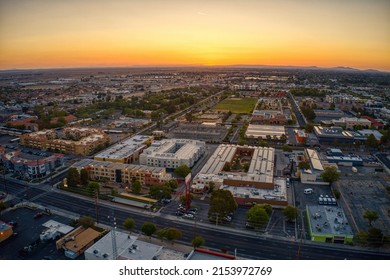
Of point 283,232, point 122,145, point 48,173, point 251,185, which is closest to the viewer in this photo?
point 283,232

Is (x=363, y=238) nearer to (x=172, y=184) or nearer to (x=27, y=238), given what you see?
(x=172, y=184)

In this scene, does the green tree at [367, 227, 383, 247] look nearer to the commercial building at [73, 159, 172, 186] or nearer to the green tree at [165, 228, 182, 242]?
the green tree at [165, 228, 182, 242]

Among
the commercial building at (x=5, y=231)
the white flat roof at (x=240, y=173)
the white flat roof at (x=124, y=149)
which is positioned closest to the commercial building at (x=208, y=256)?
the commercial building at (x=5, y=231)

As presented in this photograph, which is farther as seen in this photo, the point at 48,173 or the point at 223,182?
the point at 48,173

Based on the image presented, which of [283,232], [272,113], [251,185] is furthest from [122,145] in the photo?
[272,113]

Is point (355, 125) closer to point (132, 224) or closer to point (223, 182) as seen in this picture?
point (223, 182)

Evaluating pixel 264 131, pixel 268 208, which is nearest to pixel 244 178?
pixel 268 208

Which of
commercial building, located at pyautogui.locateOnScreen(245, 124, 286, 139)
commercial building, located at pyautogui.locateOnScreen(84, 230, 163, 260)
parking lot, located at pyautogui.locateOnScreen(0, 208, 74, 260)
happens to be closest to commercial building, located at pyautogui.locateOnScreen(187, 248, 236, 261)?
commercial building, located at pyautogui.locateOnScreen(84, 230, 163, 260)
